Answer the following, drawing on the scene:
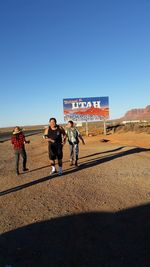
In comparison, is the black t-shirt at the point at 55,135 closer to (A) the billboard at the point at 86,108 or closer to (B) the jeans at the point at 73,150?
(B) the jeans at the point at 73,150

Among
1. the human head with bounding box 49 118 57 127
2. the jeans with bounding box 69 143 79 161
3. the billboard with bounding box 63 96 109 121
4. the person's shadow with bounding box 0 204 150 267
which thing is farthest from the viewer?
the billboard with bounding box 63 96 109 121

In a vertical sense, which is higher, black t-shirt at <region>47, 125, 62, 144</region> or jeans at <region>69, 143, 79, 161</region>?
black t-shirt at <region>47, 125, 62, 144</region>

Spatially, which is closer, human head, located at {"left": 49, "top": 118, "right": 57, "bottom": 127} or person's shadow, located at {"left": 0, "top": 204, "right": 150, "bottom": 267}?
person's shadow, located at {"left": 0, "top": 204, "right": 150, "bottom": 267}

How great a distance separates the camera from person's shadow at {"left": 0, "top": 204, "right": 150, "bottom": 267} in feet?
14.3

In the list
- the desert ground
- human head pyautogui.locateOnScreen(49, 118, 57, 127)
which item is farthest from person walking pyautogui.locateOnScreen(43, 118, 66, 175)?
the desert ground

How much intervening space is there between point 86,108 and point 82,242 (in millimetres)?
33900

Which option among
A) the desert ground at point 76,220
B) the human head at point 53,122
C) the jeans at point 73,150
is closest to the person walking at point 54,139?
the human head at point 53,122

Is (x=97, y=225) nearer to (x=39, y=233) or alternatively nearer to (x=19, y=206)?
(x=39, y=233)

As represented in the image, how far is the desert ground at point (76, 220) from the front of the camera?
4.48 meters

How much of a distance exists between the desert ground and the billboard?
1083 inches

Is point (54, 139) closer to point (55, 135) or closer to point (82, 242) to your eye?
point (55, 135)

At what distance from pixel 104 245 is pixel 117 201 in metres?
2.45

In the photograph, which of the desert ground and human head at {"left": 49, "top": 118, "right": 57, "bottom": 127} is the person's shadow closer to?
the desert ground

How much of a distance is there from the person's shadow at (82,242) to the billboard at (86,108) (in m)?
31.5
